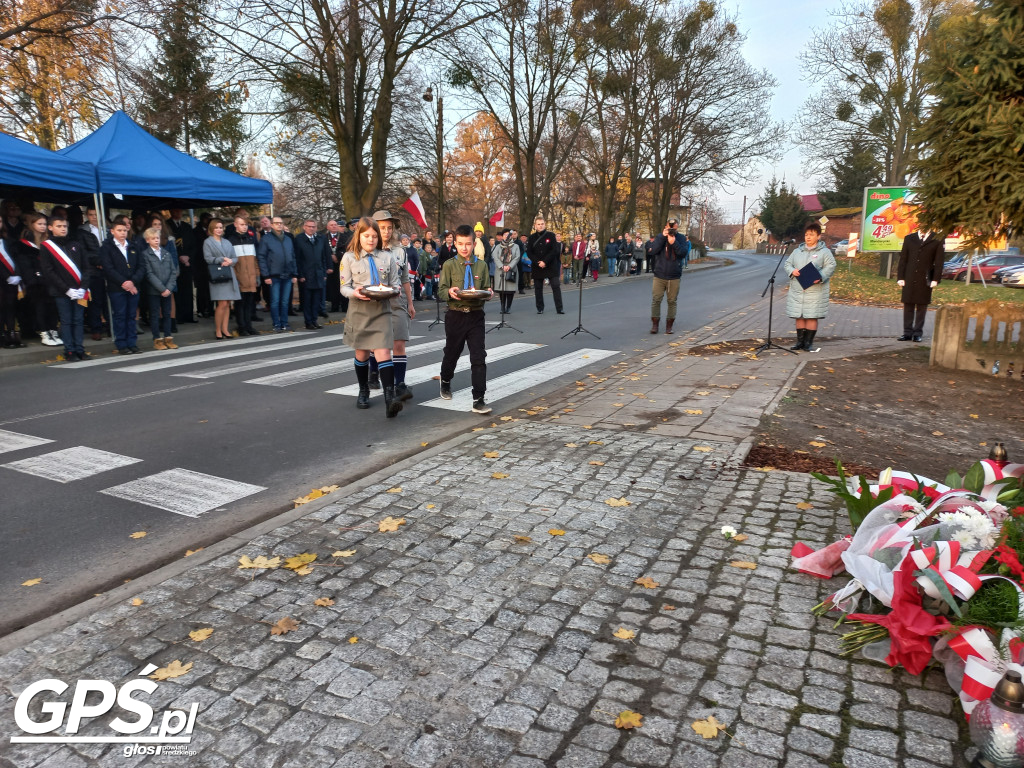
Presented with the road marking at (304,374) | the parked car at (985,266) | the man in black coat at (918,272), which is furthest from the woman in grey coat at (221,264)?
the parked car at (985,266)

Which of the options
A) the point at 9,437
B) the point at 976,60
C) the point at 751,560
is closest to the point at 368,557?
the point at 751,560

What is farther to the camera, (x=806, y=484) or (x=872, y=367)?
(x=872, y=367)

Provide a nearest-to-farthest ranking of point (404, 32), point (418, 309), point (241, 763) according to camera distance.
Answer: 1. point (241, 763)
2. point (418, 309)
3. point (404, 32)

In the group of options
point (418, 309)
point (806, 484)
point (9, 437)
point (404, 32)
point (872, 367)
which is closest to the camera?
point (806, 484)

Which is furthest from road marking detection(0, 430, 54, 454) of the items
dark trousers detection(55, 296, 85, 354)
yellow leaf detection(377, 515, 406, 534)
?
dark trousers detection(55, 296, 85, 354)

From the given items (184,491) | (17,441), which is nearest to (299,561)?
(184,491)

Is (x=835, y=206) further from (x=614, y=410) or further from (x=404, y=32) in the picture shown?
(x=614, y=410)

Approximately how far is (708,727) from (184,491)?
406cm

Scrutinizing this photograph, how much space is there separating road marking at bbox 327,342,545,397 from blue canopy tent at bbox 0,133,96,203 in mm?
6517

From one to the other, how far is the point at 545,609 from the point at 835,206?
68420 millimetres

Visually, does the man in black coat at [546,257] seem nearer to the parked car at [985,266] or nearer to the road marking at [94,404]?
the road marking at [94,404]

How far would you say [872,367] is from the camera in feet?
32.3

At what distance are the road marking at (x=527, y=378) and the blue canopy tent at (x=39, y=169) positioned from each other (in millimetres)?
7740

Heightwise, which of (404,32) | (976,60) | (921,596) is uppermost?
(404,32)
